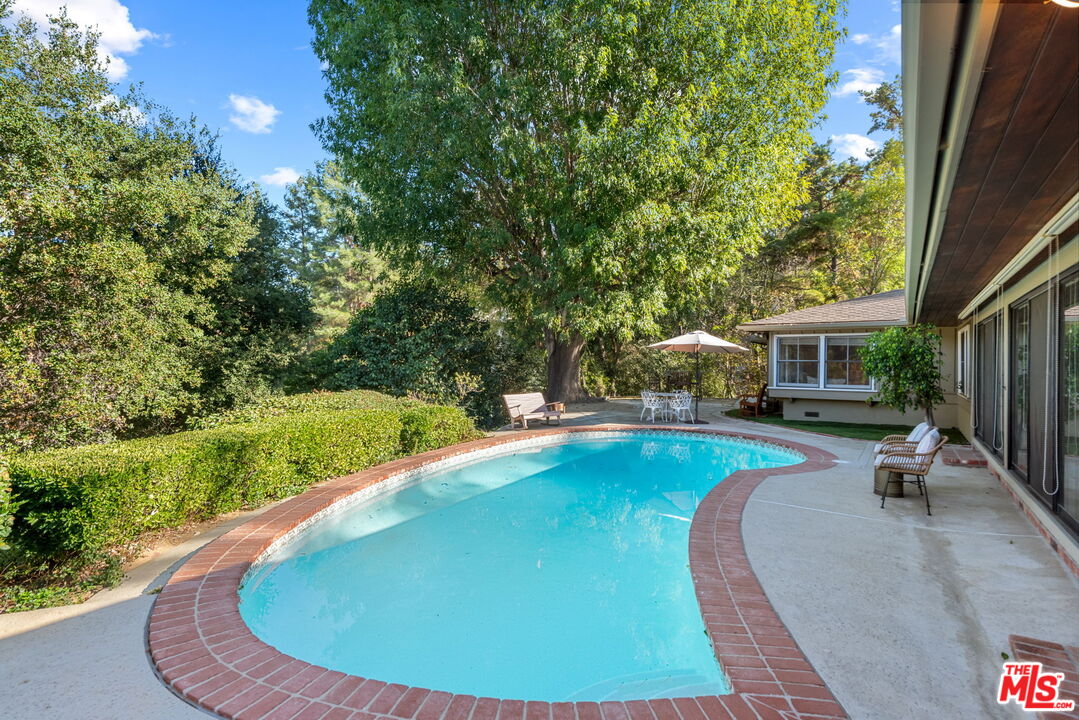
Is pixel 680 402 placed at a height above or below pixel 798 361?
below

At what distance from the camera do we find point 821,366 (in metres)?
14.3

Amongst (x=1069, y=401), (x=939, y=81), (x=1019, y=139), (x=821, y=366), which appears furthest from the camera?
(x=821, y=366)

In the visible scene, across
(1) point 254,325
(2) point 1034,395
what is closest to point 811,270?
(2) point 1034,395

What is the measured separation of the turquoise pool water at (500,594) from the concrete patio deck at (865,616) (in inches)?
29.0

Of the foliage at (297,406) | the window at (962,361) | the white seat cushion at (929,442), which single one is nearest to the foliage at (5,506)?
the foliage at (297,406)

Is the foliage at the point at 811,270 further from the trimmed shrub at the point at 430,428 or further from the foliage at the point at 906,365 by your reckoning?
the trimmed shrub at the point at 430,428

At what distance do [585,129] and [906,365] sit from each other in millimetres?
8155

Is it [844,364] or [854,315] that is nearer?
[854,315]

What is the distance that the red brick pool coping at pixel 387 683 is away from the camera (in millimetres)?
2521

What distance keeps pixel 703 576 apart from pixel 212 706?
10.7 feet

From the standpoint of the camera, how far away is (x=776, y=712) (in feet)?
8.09

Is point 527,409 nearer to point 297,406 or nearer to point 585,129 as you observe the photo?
point 297,406

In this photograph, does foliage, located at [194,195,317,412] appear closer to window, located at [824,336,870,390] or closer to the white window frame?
the white window frame

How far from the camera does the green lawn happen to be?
1148 centimetres
